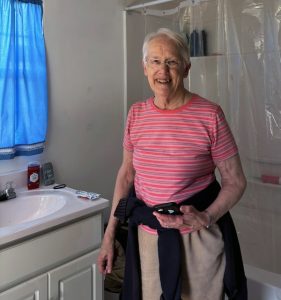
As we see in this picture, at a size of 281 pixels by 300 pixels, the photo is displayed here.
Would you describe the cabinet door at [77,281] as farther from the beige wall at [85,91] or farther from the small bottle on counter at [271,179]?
the small bottle on counter at [271,179]

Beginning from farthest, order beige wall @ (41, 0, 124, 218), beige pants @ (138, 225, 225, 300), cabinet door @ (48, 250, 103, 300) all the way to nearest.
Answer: beige wall @ (41, 0, 124, 218) < cabinet door @ (48, 250, 103, 300) < beige pants @ (138, 225, 225, 300)

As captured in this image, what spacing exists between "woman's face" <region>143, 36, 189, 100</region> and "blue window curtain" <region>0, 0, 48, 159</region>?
33.7 inches

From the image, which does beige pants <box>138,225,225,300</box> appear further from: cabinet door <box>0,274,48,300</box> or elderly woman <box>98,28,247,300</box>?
cabinet door <box>0,274,48,300</box>

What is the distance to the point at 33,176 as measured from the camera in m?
1.71

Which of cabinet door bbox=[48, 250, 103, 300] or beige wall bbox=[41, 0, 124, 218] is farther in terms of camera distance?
beige wall bbox=[41, 0, 124, 218]

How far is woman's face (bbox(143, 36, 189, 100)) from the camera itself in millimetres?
999

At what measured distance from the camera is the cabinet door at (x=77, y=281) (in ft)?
4.55

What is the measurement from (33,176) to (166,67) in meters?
1.02

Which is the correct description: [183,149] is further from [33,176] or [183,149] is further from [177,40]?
[33,176]

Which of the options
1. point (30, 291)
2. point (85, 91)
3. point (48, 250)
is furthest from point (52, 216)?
point (85, 91)

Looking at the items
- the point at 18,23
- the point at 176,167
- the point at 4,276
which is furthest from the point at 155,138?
the point at 18,23

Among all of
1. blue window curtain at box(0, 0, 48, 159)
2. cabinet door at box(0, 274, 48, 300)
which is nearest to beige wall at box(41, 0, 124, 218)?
blue window curtain at box(0, 0, 48, 159)

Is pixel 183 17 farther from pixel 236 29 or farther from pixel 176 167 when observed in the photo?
pixel 176 167

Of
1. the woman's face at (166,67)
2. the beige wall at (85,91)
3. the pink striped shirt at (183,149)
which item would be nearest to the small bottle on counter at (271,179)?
the beige wall at (85,91)
